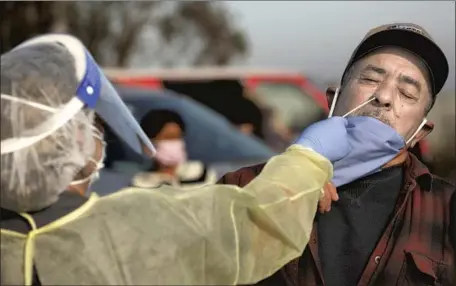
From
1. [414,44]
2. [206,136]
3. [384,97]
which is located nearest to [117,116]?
[384,97]

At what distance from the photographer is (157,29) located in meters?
17.5

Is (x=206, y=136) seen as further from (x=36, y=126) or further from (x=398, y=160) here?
(x=36, y=126)

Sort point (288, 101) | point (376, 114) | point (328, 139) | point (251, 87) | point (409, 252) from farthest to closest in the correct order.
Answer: point (288, 101) < point (251, 87) < point (376, 114) < point (409, 252) < point (328, 139)

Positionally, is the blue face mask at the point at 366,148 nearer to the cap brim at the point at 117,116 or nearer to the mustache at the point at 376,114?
the mustache at the point at 376,114

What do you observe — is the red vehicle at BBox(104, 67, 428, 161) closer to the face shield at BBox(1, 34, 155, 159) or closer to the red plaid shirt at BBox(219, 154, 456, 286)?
the red plaid shirt at BBox(219, 154, 456, 286)

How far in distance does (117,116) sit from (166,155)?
3343 mm

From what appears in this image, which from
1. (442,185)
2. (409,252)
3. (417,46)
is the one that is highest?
(417,46)

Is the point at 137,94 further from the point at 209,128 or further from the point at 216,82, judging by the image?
the point at 216,82

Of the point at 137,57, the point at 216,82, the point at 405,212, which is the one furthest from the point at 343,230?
the point at 137,57

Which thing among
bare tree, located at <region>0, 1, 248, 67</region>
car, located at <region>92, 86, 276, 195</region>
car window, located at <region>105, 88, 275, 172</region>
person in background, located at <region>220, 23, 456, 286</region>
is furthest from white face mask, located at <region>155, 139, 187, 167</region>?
bare tree, located at <region>0, 1, 248, 67</region>

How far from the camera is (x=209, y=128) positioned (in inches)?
256

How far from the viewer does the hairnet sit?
153 centimetres

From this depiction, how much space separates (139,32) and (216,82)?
893cm

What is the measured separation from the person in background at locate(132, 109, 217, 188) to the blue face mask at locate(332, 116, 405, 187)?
2.77 metres
